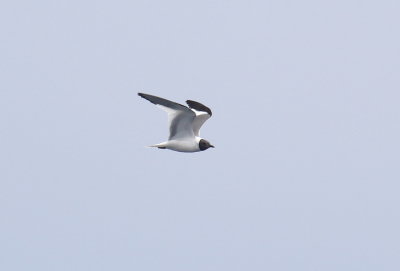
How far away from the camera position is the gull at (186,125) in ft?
107

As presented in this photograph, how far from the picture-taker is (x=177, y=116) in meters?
33.1

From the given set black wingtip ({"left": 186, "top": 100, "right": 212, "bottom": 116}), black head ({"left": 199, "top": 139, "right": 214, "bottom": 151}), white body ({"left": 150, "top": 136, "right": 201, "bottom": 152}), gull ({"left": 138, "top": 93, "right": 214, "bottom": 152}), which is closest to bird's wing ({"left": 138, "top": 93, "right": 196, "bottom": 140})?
gull ({"left": 138, "top": 93, "right": 214, "bottom": 152})

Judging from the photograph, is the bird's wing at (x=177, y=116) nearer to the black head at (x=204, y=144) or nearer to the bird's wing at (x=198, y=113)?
the black head at (x=204, y=144)

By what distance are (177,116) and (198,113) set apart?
1.33 meters

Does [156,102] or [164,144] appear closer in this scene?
[156,102]

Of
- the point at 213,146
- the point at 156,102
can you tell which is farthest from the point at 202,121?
the point at 156,102

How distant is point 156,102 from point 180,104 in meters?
0.81

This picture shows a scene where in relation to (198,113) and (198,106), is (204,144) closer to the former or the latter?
(198,113)

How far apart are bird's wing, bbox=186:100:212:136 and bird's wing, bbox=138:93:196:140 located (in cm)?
58

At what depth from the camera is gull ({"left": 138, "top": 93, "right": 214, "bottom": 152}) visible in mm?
32750

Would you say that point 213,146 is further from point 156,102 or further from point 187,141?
point 156,102

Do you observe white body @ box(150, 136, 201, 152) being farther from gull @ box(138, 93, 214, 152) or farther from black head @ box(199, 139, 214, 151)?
black head @ box(199, 139, 214, 151)

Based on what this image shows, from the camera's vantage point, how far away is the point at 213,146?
1373 inches

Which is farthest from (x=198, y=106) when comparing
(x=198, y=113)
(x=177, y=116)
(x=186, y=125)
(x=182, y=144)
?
(x=177, y=116)
